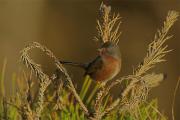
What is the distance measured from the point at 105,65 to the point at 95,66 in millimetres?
51

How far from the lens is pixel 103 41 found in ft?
8.69

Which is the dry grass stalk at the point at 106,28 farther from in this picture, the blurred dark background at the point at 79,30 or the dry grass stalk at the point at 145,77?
the blurred dark background at the point at 79,30

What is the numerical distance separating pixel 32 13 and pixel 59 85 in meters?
7.54

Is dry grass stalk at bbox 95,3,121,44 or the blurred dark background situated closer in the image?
dry grass stalk at bbox 95,3,121,44

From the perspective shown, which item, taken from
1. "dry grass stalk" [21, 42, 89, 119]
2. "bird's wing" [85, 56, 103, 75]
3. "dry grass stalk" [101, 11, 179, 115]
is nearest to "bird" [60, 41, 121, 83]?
"bird's wing" [85, 56, 103, 75]

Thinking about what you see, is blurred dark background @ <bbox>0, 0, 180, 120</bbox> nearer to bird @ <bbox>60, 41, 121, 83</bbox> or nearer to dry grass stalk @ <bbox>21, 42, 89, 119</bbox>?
bird @ <bbox>60, 41, 121, 83</bbox>

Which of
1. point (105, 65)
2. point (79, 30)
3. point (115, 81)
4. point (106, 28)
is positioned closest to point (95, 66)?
point (105, 65)

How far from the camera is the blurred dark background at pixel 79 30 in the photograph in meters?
9.38

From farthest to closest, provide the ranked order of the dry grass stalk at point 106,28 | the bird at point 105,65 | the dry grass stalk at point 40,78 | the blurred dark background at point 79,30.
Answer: the blurred dark background at point 79,30 → the bird at point 105,65 → the dry grass stalk at point 106,28 → the dry grass stalk at point 40,78

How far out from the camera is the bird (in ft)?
8.97

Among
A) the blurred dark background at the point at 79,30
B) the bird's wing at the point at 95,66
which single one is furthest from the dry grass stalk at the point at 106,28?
the blurred dark background at the point at 79,30

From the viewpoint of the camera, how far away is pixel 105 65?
9.37ft

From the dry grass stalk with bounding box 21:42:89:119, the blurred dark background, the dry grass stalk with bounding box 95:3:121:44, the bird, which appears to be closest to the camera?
the dry grass stalk with bounding box 21:42:89:119

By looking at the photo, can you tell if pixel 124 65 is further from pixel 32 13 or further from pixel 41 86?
pixel 41 86
